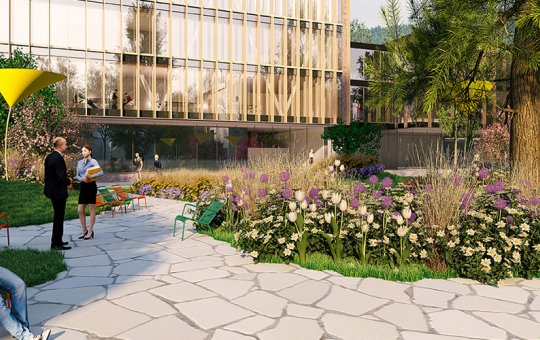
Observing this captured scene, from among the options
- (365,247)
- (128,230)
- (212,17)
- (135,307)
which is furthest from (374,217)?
(212,17)

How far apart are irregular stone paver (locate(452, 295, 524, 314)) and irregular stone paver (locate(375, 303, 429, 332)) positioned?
51cm

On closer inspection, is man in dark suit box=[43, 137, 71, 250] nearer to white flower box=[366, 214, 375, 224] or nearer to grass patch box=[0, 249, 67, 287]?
grass patch box=[0, 249, 67, 287]

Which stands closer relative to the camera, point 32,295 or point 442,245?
A: point 32,295

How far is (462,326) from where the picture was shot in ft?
13.6

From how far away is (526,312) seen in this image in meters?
4.54

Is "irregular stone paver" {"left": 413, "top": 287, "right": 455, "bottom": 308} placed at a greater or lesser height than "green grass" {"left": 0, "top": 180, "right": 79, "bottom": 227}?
lesser

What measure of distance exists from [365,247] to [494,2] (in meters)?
3.94

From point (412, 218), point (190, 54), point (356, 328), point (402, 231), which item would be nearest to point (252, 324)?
point (356, 328)

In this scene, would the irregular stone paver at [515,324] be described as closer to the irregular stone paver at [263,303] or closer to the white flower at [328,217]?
the irregular stone paver at [263,303]

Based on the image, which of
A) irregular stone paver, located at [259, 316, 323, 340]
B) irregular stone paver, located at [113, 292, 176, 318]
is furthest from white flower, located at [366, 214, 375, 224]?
irregular stone paver, located at [113, 292, 176, 318]

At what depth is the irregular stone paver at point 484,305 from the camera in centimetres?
461

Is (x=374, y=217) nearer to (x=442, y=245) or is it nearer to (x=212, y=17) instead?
(x=442, y=245)

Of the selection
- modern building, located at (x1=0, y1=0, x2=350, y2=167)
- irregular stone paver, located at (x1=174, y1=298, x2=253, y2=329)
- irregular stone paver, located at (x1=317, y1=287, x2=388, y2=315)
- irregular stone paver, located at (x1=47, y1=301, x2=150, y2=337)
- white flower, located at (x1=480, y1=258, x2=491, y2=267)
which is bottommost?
irregular stone paver, located at (x1=317, y1=287, x2=388, y2=315)

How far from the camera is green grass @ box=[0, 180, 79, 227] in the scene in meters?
10.7
